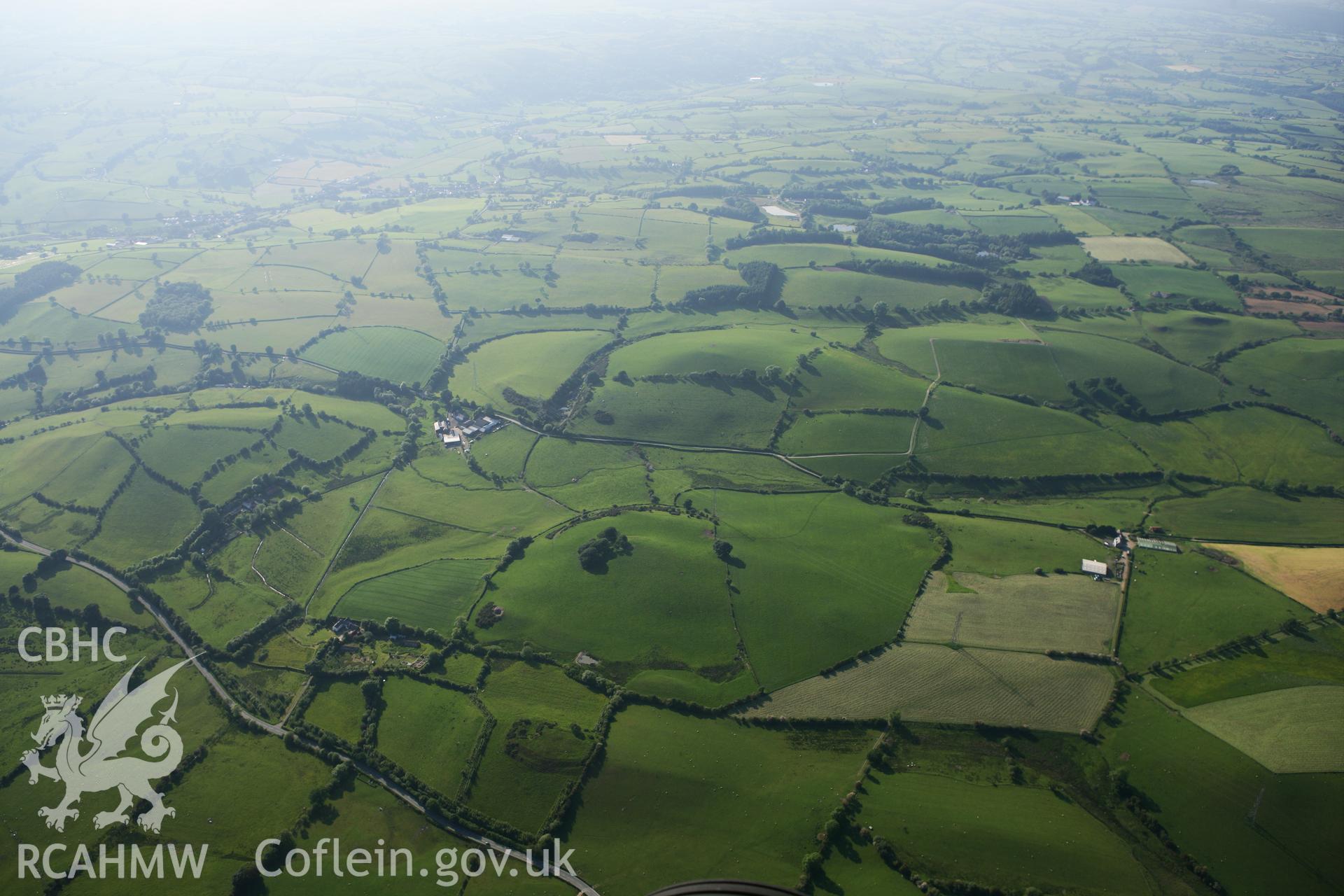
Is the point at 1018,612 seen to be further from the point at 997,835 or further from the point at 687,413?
the point at 687,413

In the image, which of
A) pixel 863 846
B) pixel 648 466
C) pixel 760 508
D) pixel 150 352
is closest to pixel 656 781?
pixel 863 846

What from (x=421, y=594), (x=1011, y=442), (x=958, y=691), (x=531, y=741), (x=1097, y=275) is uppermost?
(x=1097, y=275)

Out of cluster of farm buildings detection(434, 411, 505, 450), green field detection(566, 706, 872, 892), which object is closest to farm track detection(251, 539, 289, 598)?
cluster of farm buildings detection(434, 411, 505, 450)

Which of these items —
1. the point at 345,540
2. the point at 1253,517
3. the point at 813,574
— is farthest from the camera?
the point at 345,540

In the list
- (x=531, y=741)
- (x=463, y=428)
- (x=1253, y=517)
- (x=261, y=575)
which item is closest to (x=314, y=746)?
(x=531, y=741)

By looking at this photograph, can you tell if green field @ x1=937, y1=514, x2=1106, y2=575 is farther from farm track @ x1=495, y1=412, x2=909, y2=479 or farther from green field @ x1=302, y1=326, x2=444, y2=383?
green field @ x1=302, y1=326, x2=444, y2=383

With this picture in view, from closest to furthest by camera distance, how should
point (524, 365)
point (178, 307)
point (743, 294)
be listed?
1. point (524, 365)
2. point (178, 307)
3. point (743, 294)

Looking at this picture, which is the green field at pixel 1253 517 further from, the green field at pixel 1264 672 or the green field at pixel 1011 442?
the green field at pixel 1264 672
